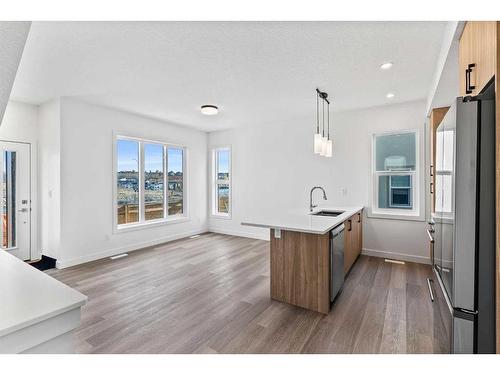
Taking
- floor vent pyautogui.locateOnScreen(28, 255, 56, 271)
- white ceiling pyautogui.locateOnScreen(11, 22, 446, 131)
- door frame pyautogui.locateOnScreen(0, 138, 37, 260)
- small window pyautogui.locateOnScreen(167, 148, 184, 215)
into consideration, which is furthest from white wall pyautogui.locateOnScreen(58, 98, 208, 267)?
door frame pyautogui.locateOnScreen(0, 138, 37, 260)

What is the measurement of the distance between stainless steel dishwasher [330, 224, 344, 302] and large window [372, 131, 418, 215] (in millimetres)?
1945

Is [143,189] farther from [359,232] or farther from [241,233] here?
[359,232]

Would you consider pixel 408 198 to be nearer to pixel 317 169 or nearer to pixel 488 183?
pixel 317 169

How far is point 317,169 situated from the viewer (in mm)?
5000

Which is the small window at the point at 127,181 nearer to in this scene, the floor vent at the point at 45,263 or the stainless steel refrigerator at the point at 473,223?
the floor vent at the point at 45,263

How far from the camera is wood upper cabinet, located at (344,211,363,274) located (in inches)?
131

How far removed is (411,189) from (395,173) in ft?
1.21

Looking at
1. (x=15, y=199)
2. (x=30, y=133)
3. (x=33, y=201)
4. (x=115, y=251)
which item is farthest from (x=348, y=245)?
(x=30, y=133)

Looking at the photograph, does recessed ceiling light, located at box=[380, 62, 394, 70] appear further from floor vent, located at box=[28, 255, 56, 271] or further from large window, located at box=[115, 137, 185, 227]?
floor vent, located at box=[28, 255, 56, 271]

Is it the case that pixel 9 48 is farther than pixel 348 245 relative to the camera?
No

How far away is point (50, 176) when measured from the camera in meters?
4.01

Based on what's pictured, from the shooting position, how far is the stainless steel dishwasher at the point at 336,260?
2562mm

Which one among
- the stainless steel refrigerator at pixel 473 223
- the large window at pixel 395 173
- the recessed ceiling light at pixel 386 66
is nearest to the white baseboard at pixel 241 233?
the large window at pixel 395 173

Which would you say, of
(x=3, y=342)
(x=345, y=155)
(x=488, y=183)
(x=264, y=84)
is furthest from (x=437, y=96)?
(x=3, y=342)
